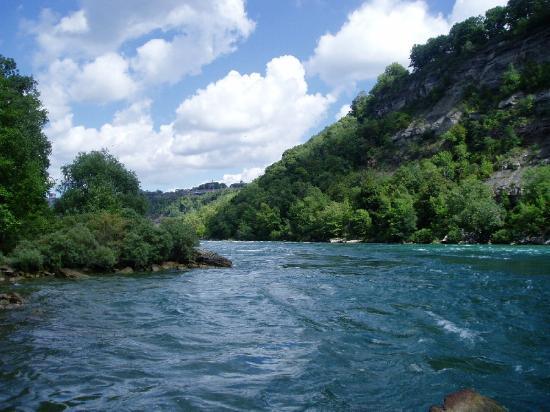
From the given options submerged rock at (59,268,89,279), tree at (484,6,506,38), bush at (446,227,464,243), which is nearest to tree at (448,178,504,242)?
bush at (446,227,464,243)

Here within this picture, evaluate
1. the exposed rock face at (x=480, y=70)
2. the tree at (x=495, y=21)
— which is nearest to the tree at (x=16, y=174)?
the exposed rock face at (x=480, y=70)

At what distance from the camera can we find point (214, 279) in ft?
120

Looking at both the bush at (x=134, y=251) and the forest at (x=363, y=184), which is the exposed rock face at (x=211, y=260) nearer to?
the forest at (x=363, y=184)

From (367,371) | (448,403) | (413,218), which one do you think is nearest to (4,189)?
(367,371)

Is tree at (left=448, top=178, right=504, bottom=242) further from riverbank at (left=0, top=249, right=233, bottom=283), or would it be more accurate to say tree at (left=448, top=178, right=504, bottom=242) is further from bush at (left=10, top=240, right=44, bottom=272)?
bush at (left=10, top=240, right=44, bottom=272)

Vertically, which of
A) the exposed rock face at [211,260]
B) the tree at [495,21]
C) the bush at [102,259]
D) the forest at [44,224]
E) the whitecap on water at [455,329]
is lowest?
the whitecap on water at [455,329]

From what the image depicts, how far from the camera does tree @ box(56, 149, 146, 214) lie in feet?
196

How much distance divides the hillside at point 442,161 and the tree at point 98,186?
168 ft

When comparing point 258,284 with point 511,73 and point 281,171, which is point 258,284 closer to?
point 511,73

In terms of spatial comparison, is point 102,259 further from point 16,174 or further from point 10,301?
point 10,301

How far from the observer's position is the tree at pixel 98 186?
59.8 meters

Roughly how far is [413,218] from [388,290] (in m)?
65.2

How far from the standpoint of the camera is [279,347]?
15.4 metres

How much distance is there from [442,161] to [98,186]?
8358 centimetres
